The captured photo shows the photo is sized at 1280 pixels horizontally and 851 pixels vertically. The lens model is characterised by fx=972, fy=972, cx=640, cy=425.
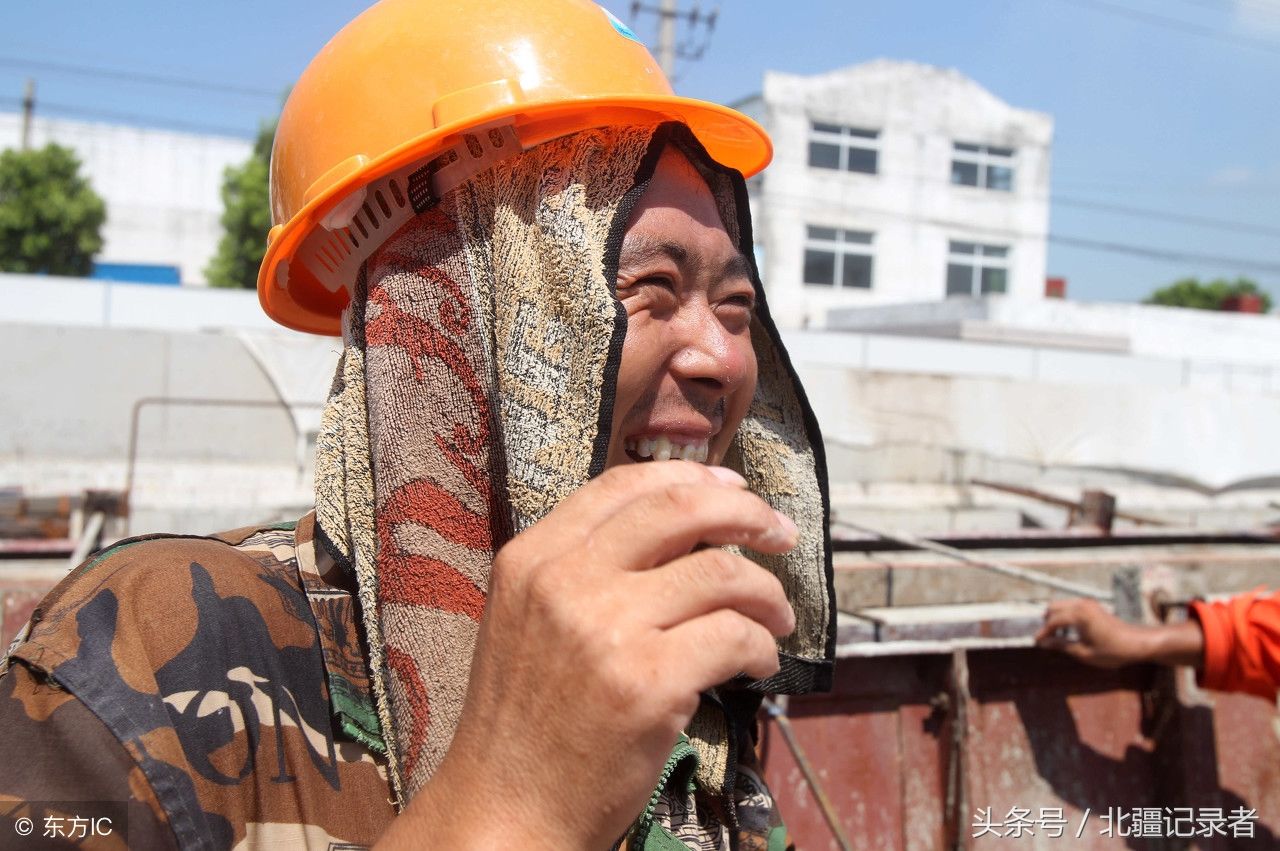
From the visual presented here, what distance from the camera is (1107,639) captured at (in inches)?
127

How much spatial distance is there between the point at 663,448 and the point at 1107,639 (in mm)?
2383

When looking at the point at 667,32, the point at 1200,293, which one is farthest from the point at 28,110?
the point at 1200,293

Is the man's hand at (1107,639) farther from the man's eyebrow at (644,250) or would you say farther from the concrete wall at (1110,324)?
the concrete wall at (1110,324)

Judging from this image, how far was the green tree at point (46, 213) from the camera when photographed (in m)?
26.9

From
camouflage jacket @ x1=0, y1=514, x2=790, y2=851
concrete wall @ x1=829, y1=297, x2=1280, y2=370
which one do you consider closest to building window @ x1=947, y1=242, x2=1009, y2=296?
concrete wall @ x1=829, y1=297, x2=1280, y2=370

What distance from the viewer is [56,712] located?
3.39 ft

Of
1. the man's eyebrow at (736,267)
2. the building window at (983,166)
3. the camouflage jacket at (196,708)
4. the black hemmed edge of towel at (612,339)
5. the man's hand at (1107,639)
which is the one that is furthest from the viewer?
the building window at (983,166)

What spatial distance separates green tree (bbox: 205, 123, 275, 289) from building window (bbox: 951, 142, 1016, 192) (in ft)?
77.7

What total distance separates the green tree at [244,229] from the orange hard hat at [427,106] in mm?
27376

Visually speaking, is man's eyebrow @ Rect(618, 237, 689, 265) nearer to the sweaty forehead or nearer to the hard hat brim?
the sweaty forehead

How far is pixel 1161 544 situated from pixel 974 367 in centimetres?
1398

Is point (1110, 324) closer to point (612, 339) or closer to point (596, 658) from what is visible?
point (612, 339)

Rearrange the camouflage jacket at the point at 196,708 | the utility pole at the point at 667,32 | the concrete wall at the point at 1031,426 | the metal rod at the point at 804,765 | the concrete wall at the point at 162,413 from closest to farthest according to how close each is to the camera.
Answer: the camouflage jacket at the point at 196,708, the metal rod at the point at 804,765, the concrete wall at the point at 162,413, the concrete wall at the point at 1031,426, the utility pole at the point at 667,32

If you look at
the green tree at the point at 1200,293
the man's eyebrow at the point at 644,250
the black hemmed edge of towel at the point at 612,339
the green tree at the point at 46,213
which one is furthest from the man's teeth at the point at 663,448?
the green tree at the point at 1200,293
